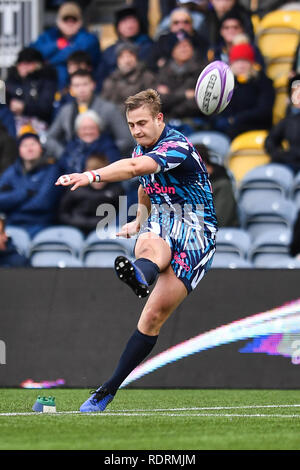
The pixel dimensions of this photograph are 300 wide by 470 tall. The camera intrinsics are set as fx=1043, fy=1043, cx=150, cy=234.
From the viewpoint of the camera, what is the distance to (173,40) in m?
14.7

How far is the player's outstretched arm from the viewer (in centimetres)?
650

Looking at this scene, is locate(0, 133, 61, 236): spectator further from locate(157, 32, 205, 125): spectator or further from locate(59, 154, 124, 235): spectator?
locate(157, 32, 205, 125): spectator

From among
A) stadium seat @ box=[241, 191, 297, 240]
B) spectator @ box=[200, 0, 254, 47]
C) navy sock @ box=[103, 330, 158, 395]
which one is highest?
spectator @ box=[200, 0, 254, 47]

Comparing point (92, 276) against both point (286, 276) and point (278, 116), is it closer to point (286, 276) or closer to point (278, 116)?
point (286, 276)

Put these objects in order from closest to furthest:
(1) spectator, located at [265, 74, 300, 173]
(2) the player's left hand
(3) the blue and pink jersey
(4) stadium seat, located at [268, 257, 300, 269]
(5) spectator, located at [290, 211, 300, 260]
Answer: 1. (2) the player's left hand
2. (3) the blue and pink jersey
3. (4) stadium seat, located at [268, 257, 300, 269]
4. (5) spectator, located at [290, 211, 300, 260]
5. (1) spectator, located at [265, 74, 300, 173]

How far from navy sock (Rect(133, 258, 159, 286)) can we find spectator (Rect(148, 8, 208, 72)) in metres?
7.77

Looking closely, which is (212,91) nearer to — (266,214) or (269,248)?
(269,248)

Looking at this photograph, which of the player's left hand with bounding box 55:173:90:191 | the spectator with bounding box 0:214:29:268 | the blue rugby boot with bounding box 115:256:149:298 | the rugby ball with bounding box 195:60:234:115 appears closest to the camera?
the player's left hand with bounding box 55:173:90:191

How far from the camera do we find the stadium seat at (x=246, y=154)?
45.9 feet

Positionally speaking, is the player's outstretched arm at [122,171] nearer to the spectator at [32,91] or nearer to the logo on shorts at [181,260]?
the logo on shorts at [181,260]

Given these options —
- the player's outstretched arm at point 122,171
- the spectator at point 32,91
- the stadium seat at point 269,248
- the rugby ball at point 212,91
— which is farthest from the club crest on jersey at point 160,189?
the spectator at point 32,91

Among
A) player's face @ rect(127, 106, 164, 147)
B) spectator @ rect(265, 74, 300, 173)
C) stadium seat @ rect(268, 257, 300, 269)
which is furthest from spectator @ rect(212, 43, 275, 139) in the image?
player's face @ rect(127, 106, 164, 147)

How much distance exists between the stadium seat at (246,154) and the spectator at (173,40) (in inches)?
57.1
